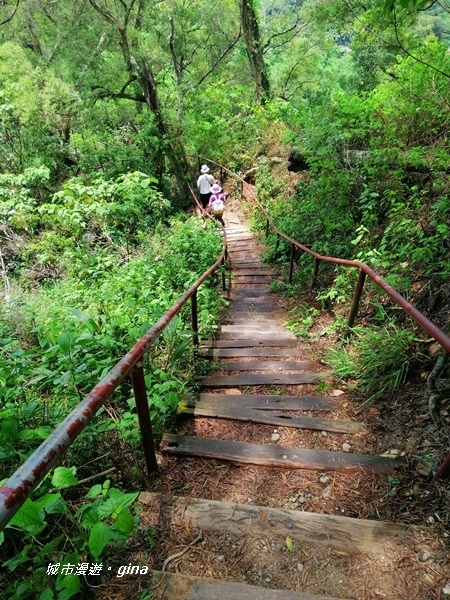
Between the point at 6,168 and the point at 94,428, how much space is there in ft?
38.6

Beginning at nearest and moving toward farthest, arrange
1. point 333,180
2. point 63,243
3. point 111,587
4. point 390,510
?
point 111,587, point 390,510, point 333,180, point 63,243

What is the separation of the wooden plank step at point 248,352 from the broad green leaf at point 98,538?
2.77 m

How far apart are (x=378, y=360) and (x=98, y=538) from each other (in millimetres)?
2570

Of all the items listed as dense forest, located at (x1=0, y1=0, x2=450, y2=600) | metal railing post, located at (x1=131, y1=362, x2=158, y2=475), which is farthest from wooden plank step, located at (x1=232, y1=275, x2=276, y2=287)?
metal railing post, located at (x1=131, y1=362, x2=158, y2=475)

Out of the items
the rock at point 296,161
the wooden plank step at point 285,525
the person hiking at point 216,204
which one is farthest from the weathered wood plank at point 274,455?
the person hiking at point 216,204

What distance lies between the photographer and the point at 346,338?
373 centimetres

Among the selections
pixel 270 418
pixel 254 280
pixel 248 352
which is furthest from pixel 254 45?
pixel 270 418

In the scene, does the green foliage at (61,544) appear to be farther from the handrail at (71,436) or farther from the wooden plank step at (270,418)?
the wooden plank step at (270,418)

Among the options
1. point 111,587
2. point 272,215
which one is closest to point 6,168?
point 272,215

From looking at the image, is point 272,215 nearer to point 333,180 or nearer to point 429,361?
point 333,180

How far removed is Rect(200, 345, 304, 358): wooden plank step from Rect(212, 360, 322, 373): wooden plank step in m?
0.21

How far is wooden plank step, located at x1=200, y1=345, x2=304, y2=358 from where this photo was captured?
13.5 ft

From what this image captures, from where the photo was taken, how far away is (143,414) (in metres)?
1.92

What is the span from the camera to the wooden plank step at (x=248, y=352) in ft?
13.5
